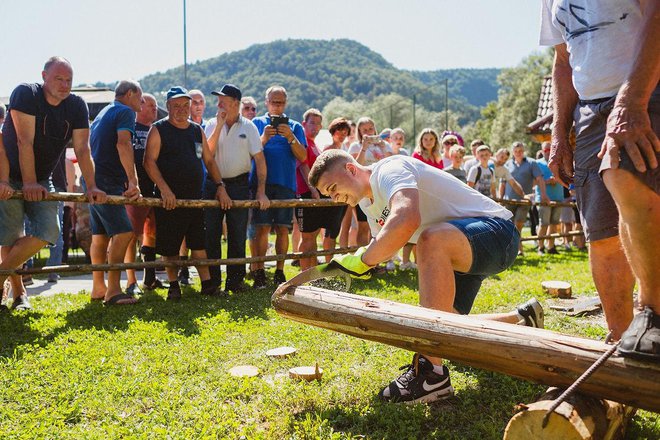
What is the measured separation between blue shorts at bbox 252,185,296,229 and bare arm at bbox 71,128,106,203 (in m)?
1.74

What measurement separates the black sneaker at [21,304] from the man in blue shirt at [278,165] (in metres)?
2.25

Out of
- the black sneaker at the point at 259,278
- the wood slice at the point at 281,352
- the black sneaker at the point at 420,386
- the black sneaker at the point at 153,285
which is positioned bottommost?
the black sneaker at the point at 153,285

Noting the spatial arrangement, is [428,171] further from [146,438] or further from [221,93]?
[221,93]

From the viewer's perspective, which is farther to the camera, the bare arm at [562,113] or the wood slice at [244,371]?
the wood slice at [244,371]

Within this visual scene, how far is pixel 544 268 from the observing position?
25.2 ft

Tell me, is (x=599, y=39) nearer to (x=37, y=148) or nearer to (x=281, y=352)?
(x=281, y=352)

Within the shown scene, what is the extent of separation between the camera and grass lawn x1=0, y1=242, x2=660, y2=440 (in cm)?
248

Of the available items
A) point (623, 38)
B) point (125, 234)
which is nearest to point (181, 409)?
point (623, 38)

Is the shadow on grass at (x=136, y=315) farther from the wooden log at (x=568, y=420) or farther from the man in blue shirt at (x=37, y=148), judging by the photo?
the wooden log at (x=568, y=420)

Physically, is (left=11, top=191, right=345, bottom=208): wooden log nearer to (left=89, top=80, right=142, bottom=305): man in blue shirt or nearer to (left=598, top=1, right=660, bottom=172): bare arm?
(left=89, top=80, right=142, bottom=305): man in blue shirt

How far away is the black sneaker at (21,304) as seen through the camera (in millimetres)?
5048

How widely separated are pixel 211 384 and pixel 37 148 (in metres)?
2.94

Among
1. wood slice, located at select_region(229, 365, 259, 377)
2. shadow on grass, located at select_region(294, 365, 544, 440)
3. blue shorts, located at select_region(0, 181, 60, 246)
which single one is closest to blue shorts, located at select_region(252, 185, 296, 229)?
blue shorts, located at select_region(0, 181, 60, 246)

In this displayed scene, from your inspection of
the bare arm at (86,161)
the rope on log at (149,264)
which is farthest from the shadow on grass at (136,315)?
the bare arm at (86,161)
